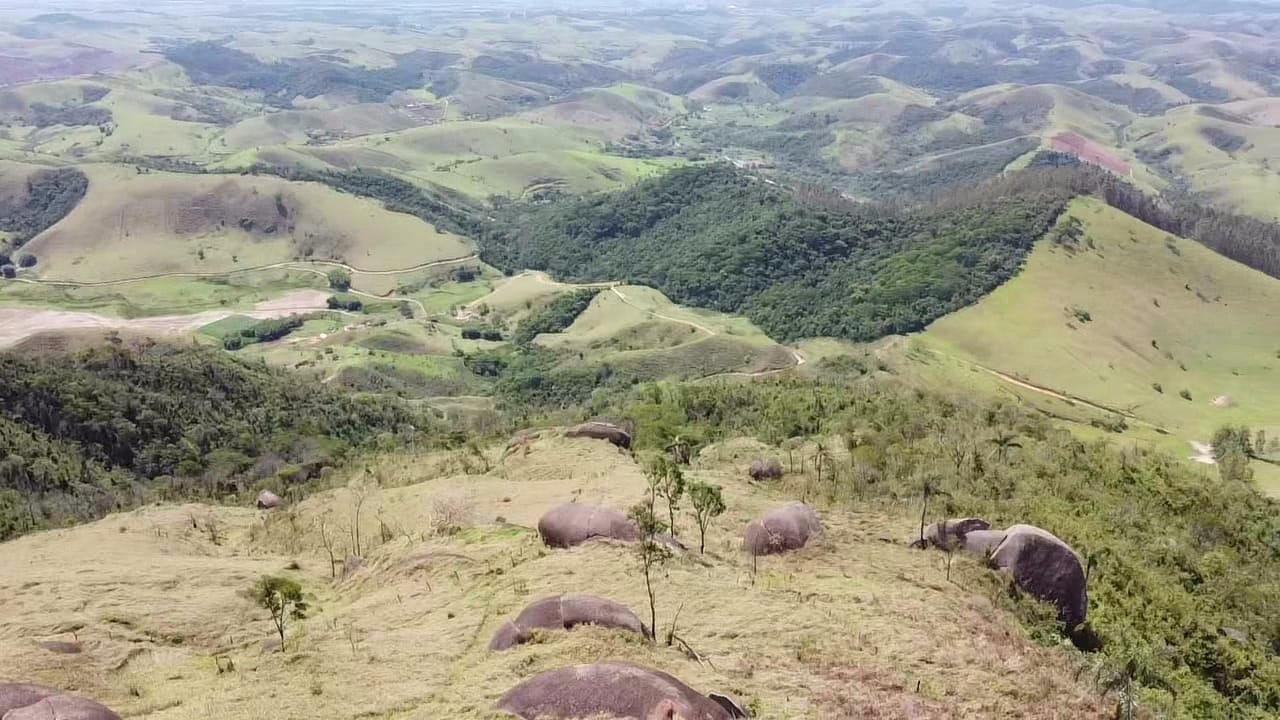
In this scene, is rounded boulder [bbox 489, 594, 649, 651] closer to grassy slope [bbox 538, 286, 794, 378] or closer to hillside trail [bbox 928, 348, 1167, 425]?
grassy slope [bbox 538, 286, 794, 378]

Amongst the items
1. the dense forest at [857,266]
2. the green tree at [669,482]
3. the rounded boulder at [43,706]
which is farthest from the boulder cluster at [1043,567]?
the dense forest at [857,266]

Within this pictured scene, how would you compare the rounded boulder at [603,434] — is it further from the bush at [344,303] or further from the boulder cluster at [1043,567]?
the bush at [344,303]

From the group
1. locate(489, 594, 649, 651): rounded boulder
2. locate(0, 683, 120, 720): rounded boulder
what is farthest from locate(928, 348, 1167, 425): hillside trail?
locate(0, 683, 120, 720): rounded boulder

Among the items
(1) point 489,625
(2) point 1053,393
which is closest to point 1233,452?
(2) point 1053,393

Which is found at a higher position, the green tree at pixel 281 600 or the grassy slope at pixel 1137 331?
the green tree at pixel 281 600

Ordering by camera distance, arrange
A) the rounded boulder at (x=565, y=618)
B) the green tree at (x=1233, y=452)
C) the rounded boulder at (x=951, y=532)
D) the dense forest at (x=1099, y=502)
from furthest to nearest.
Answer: the green tree at (x=1233, y=452) → the rounded boulder at (x=951, y=532) → the dense forest at (x=1099, y=502) → the rounded boulder at (x=565, y=618)

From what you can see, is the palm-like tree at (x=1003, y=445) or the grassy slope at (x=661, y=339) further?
the grassy slope at (x=661, y=339)
